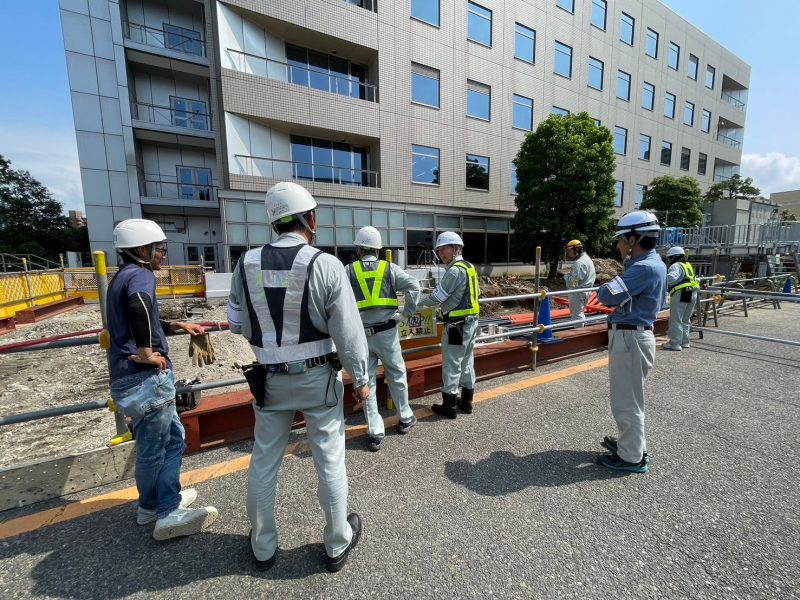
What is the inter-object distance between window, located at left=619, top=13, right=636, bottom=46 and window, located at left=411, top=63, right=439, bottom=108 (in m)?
16.4

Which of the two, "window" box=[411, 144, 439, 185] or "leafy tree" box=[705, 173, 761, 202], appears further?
"leafy tree" box=[705, 173, 761, 202]

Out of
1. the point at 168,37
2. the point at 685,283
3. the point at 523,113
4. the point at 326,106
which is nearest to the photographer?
the point at 685,283

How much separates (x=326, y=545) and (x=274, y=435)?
2.16 feet

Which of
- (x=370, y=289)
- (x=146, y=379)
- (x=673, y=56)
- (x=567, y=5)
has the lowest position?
(x=146, y=379)

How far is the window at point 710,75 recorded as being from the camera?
3069cm

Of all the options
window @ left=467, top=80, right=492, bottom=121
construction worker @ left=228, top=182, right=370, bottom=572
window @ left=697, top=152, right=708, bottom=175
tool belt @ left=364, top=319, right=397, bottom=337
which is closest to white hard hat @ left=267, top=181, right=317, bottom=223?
construction worker @ left=228, top=182, right=370, bottom=572

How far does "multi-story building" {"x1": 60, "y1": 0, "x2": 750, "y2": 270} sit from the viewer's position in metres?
14.5

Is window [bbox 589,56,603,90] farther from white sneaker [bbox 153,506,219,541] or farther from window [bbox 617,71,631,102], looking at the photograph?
white sneaker [bbox 153,506,219,541]

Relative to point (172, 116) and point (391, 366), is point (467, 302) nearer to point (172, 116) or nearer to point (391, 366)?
point (391, 366)

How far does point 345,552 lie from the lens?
197 cm

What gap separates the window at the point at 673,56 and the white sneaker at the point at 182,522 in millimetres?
38840

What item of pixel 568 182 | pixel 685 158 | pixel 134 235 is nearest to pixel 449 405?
pixel 134 235

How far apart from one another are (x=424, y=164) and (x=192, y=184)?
13.0 metres

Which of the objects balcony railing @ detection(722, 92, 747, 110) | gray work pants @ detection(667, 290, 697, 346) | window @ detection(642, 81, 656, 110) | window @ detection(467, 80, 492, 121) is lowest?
gray work pants @ detection(667, 290, 697, 346)
